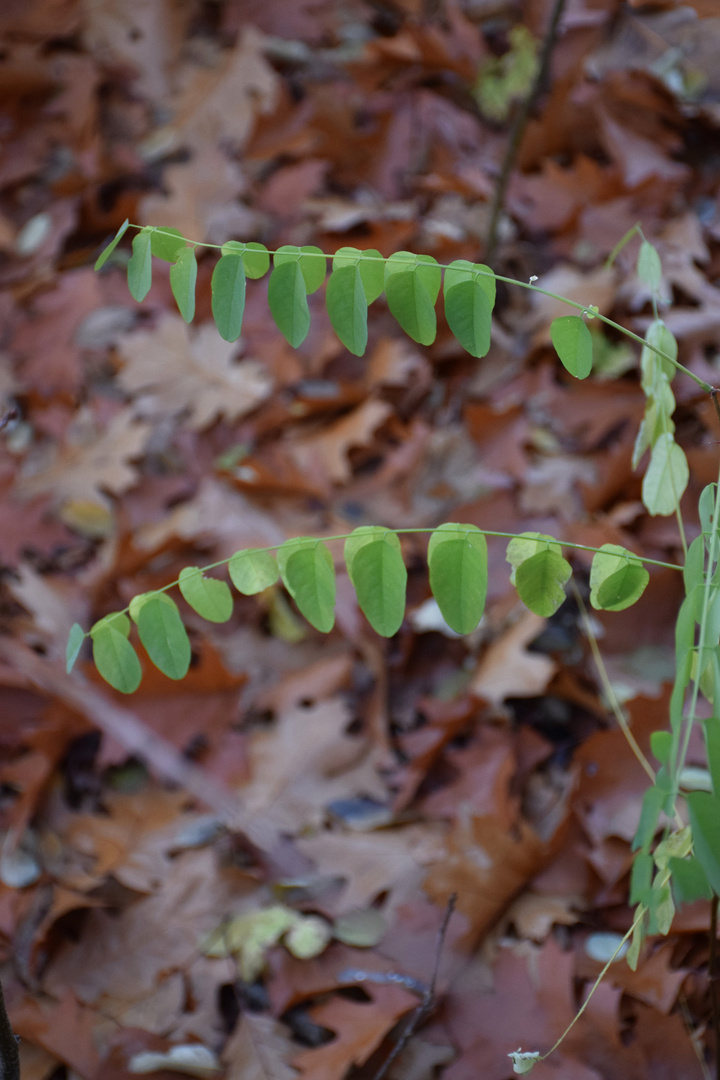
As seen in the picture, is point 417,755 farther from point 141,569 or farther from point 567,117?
point 567,117

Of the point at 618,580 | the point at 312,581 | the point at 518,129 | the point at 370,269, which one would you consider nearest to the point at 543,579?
the point at 618,580

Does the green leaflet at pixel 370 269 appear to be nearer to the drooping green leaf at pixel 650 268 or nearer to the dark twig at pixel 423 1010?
the drooping green leaf at pixel 650 268

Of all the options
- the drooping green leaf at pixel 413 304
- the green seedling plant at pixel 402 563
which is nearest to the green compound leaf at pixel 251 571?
the green seedling plant at pixel 402 563

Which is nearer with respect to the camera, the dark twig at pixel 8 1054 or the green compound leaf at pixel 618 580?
the green compound leaf at pixel 618 580

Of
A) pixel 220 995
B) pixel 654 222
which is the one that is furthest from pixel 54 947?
pixel 654 222

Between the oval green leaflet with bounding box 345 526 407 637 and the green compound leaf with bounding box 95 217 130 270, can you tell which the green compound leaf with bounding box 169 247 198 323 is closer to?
the green compound leaf with bounding box 95 217 130 270

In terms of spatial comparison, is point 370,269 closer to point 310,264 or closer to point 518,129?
point 310,264

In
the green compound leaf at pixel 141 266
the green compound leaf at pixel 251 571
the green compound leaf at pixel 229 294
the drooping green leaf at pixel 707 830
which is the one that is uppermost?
the green compound leaf at pixel 141 266

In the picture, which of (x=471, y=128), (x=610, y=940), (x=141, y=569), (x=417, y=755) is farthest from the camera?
(x=471, y=128)
